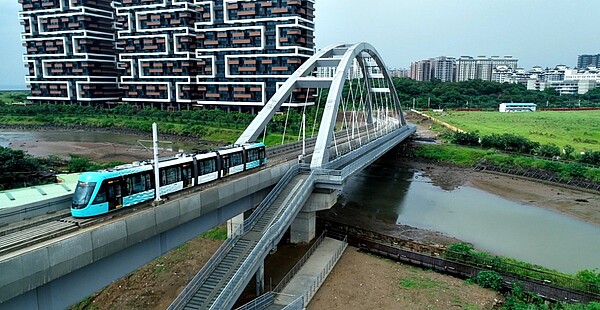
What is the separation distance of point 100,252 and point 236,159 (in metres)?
11.8

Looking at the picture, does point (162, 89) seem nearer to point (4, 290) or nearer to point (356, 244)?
point (356, 244)

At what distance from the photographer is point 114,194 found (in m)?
16.2

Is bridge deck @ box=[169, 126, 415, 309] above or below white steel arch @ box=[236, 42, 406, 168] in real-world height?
below

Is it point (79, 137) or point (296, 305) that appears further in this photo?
point (79, 137)

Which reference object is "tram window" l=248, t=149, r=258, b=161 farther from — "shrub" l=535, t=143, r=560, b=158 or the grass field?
the grass field

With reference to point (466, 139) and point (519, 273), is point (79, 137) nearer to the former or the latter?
point (466, 139)

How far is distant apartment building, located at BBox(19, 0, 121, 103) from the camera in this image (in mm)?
102250

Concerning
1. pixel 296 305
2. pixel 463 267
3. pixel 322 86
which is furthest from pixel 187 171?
pixel 322 86

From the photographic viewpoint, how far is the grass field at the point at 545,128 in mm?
67637

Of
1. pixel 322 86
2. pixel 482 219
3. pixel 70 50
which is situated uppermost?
pixel 70 50

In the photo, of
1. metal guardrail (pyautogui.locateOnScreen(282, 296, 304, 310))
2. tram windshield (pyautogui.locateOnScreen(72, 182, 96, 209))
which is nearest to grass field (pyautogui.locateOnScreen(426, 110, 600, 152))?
metal guardrail (pyautogui.locateOnScreen(282, 296, 304, 310))

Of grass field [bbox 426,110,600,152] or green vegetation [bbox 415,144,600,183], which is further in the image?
grass field [bbox 426,110,600,152]

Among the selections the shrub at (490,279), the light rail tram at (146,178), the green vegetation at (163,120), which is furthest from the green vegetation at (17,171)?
the shrub at (490,279)

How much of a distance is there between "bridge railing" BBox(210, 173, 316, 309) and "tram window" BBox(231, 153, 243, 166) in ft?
13.4
